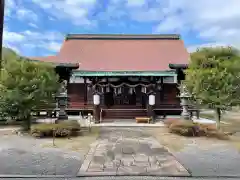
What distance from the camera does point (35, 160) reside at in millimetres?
7484

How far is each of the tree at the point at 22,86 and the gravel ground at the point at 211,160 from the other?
22.5 ft

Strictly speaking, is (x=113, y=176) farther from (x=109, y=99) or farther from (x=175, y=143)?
(x=109, y=99)

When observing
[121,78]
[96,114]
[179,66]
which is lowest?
[96,114]

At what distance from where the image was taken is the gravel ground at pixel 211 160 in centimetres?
639

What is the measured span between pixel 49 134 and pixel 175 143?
17.3ft

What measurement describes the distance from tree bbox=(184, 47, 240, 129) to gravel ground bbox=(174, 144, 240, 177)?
3.30 metres

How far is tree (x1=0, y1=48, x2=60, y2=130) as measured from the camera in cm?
1173

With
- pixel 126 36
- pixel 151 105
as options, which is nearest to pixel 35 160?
pixel 151 105

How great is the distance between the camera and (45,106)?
13062 millimetres

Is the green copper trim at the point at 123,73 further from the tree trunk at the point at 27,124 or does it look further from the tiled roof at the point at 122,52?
the tree trunk at the point at 27,124

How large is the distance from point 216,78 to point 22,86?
8608 millimetres

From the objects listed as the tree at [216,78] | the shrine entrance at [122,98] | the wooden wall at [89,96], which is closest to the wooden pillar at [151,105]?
the wooden wall at [89,96]

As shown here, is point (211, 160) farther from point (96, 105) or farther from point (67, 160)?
point (96, 105)

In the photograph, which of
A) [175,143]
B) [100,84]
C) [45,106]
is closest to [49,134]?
[45,106]
